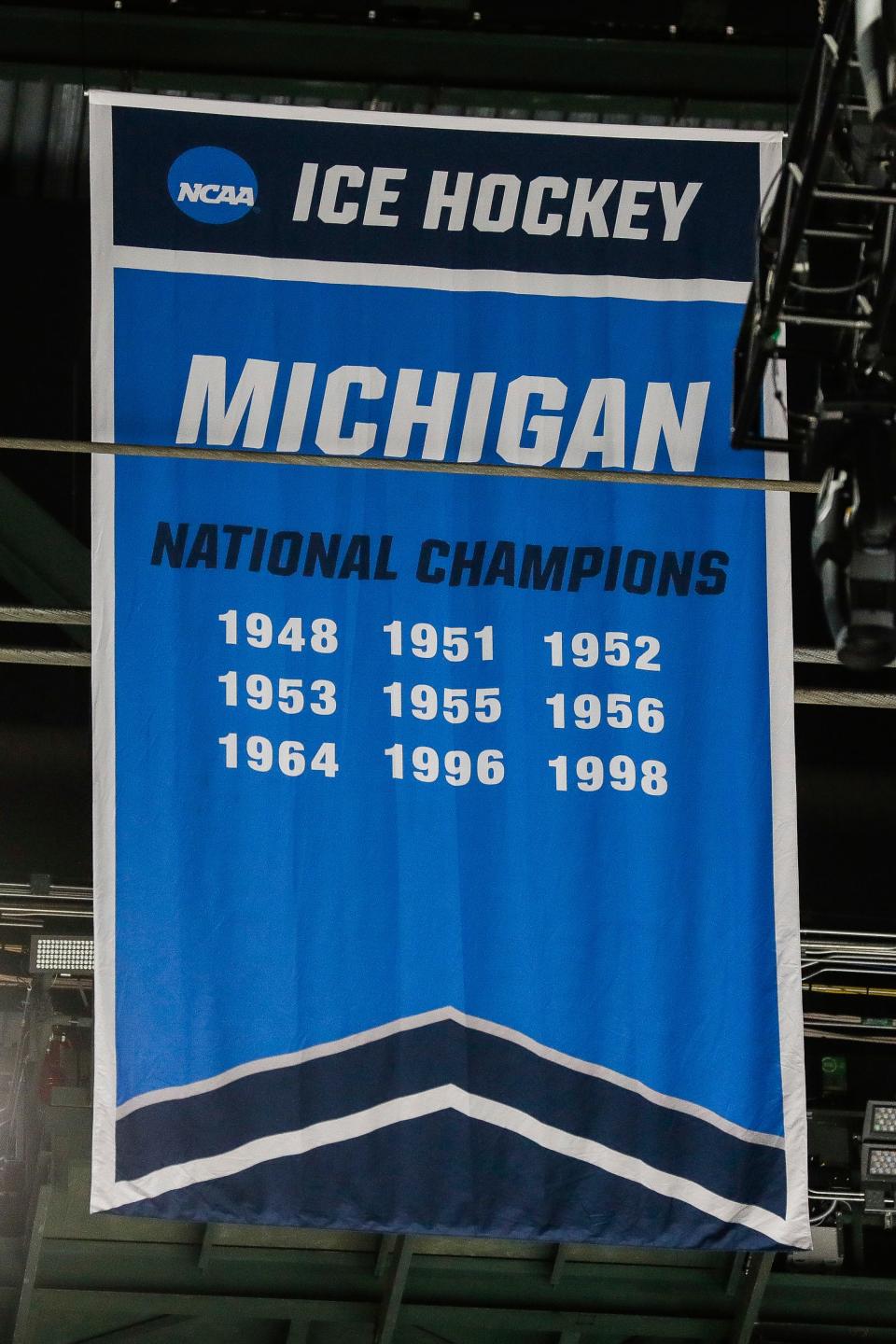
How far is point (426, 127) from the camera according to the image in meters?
5.70

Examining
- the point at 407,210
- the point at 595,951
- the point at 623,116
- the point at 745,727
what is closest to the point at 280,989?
the point at 595,951

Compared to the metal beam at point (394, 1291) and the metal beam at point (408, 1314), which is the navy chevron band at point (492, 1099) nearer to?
the metal beam at point (394, 1291)

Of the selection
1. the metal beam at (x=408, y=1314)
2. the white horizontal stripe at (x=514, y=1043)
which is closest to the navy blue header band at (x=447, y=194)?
the white horizontal stripe at (x=514, y=1043)

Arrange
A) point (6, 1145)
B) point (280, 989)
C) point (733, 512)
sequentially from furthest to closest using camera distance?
point (6, 1145) < point (733, 512) < point (280, 989)

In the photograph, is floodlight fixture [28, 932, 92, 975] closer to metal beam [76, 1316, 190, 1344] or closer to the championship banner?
metal beam [76, 1316, 190, 1344]

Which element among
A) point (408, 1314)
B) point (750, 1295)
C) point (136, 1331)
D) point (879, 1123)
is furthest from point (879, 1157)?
point (136, 1331)

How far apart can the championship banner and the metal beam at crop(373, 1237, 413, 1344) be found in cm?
489

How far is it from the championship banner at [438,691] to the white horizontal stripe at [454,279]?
10 millimetres

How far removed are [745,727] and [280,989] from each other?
136 centimetres

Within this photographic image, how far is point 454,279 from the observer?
5613 millimetres

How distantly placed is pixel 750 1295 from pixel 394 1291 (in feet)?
5.66

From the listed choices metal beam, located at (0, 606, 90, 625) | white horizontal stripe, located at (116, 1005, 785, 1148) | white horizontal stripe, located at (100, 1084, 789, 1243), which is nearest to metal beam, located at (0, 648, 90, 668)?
metal beam, located at (0, 606, 90, 625)

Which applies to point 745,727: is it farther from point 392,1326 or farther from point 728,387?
point 392,1326

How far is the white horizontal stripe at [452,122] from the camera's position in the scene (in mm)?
5652
